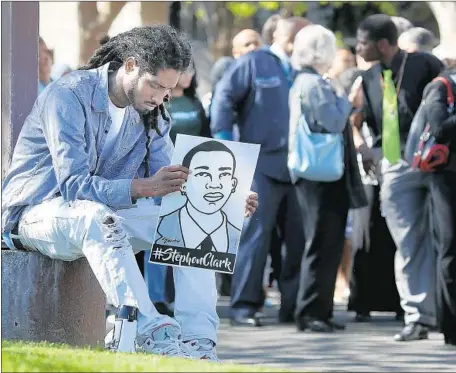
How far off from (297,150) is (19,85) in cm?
314

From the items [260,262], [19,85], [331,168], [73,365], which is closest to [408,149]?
[331,168]

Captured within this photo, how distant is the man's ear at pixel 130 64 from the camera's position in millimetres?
7480

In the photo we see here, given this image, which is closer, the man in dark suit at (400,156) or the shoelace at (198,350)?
the shoelace at (198,350)

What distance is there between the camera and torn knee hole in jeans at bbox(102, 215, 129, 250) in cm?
691

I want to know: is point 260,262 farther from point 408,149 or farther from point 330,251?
point 408,149

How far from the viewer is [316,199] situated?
11.0m

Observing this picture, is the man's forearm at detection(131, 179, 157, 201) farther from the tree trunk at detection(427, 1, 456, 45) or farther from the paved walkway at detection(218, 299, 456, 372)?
the tree trunk at detection(427, 1, 456, 45)

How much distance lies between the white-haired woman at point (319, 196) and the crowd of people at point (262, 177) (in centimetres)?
1

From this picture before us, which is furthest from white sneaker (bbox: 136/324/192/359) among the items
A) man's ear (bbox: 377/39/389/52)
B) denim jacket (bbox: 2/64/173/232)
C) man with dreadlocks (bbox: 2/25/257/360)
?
man's ear (bbox: 377/39/389/52)

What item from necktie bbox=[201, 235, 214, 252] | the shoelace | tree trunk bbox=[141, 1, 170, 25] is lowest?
the shoelace

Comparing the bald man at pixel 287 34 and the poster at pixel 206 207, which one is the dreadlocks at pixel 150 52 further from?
the bald man at pixel 287 34

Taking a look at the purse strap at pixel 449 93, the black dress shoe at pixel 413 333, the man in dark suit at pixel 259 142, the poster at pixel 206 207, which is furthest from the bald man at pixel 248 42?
the poster at pixel 206 207

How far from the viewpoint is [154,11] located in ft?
59.0

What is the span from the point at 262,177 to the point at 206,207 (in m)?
4.16
